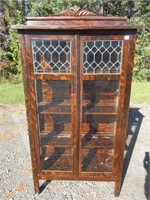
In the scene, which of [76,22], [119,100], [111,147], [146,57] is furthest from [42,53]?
[146,57]

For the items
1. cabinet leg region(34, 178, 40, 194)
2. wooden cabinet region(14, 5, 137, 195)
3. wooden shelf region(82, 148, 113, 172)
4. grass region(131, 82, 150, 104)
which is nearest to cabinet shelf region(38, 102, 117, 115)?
wooden cabinet region(14, 5, 137, 195)

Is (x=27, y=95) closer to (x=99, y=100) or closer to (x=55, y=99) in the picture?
(x=55, y=99)

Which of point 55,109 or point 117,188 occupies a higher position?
point 55,109

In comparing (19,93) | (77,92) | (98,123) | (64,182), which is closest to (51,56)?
(77,92)

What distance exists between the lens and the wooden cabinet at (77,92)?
1506 mm

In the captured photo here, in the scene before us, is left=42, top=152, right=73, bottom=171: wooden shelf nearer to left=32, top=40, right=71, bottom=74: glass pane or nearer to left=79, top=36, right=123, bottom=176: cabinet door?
left=79, top=36, right=123, bottom=176: cabinet door

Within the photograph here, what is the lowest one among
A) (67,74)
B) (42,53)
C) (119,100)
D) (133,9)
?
(119,100)

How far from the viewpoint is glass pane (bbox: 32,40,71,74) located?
155cm

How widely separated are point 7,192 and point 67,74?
144 centimetres

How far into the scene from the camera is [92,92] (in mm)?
1821

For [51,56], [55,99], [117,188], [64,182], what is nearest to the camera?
[51,56]

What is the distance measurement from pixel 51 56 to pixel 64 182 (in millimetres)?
1435

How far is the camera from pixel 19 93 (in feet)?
16.7

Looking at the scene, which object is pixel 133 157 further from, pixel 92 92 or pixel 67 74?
pixel 67 74
